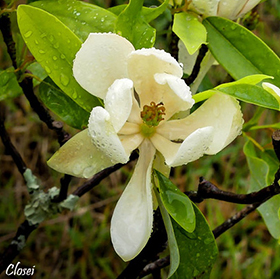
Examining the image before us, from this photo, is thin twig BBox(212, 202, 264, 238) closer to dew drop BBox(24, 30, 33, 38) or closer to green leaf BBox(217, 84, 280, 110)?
green leaf BBox(217, 84, 280, 110)

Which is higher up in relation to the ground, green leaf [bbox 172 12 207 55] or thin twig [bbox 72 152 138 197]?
green leaf [bbox 172 12 207 55]

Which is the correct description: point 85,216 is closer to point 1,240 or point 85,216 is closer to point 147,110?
point 1,240

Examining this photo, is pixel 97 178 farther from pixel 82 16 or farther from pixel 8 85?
pixel 82 16

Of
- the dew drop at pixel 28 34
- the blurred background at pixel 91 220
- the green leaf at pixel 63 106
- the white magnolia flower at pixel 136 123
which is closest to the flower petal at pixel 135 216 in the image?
the white magnolia flower at pixel 136 123

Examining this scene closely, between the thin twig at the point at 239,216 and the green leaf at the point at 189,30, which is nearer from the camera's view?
the green leaf at the point at 189,30

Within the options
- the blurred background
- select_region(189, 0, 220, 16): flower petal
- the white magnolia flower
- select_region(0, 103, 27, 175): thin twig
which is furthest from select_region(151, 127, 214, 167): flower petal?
the blurred background

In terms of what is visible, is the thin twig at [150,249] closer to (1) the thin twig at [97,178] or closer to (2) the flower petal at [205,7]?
(1) the thin twig at [97,178]

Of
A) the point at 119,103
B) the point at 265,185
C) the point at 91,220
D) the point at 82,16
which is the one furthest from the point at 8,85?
the point at 91,220
